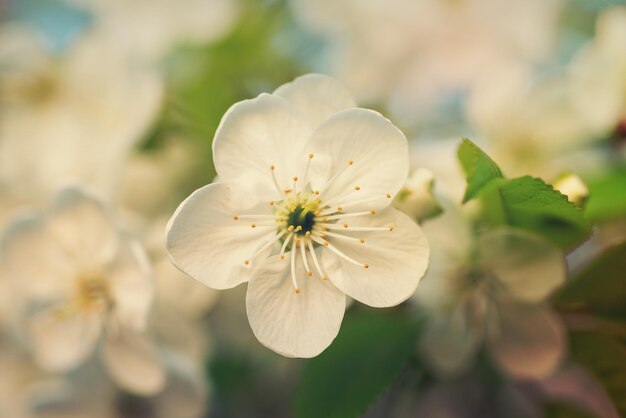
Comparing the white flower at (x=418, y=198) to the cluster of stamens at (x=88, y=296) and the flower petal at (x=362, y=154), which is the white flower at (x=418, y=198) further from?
the cluster of stamens at (x=88, y=296)

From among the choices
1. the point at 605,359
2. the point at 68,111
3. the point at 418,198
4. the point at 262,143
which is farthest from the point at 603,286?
the point at 68,111

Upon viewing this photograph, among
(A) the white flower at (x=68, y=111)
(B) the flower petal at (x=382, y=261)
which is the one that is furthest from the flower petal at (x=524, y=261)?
(A) the white flower at (x=68, y=111)

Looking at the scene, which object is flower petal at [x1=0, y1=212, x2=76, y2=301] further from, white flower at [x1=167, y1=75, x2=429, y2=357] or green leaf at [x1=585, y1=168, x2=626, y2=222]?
green leaf at [x1=585, y1=168, x2=626, y2=222]

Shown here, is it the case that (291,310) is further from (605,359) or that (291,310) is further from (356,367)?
(605,359)

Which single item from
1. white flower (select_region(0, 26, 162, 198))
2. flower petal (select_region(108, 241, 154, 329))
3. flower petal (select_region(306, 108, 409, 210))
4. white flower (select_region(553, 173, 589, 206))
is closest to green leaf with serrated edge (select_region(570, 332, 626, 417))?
white flower (select_region(553, 173, 589, 206))

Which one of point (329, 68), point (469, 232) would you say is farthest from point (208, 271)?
point (329, 68)
